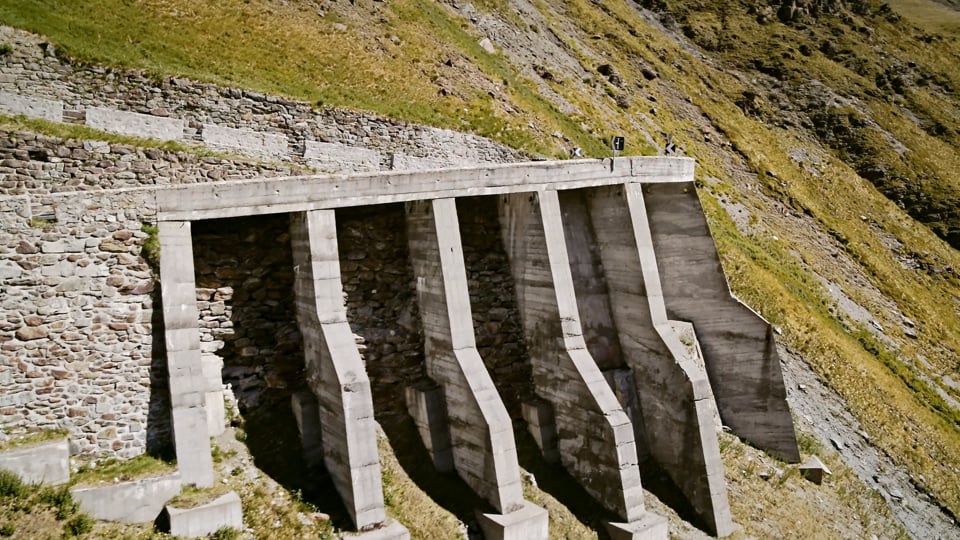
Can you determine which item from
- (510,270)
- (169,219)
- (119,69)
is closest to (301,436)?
(169,219)

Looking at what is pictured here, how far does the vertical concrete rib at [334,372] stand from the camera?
436 inches

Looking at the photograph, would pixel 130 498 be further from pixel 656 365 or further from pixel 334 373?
pixel 656 365

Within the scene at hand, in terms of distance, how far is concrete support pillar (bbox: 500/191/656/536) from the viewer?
13641mm

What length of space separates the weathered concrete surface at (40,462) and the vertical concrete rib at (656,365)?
461 inches

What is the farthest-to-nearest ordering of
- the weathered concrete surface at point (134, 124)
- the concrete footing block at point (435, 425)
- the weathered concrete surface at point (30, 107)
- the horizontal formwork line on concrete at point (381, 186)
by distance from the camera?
1. the weathered concrete surface at point (134, 124)
2. the weathered concrete surface at point (30, 107)
3. the concrete footing block at point (435, 425)
4. the horizontal formwork line on concrete at point (381, 186)

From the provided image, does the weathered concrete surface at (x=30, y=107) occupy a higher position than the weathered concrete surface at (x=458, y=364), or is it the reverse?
the weathered concrete surface at (x=30, y=107)

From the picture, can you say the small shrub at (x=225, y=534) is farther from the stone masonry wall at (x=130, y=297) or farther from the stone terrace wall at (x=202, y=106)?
the stone terrace wall at (x=202, y=106)

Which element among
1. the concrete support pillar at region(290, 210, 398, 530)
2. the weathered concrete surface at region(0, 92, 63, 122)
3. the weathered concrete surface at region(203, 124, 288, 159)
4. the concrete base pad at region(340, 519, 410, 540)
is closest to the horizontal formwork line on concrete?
the concrete support pillar at region(290, 210, 398, 530)

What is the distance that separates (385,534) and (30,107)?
1588cm

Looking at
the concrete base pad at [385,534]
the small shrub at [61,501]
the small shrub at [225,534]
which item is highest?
the small shrub at [61,501]

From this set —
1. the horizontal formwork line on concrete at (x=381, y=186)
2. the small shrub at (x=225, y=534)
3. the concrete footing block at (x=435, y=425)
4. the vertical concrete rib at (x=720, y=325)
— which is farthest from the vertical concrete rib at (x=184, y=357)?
the vertical concrete rib at (x=720, y=325)

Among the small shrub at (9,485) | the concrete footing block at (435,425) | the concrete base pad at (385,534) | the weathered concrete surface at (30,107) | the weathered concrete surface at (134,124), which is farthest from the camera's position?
the weathered concrete surface at (134,124)

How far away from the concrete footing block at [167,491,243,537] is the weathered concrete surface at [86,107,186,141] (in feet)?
43.2

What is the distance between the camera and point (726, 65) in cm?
7281
